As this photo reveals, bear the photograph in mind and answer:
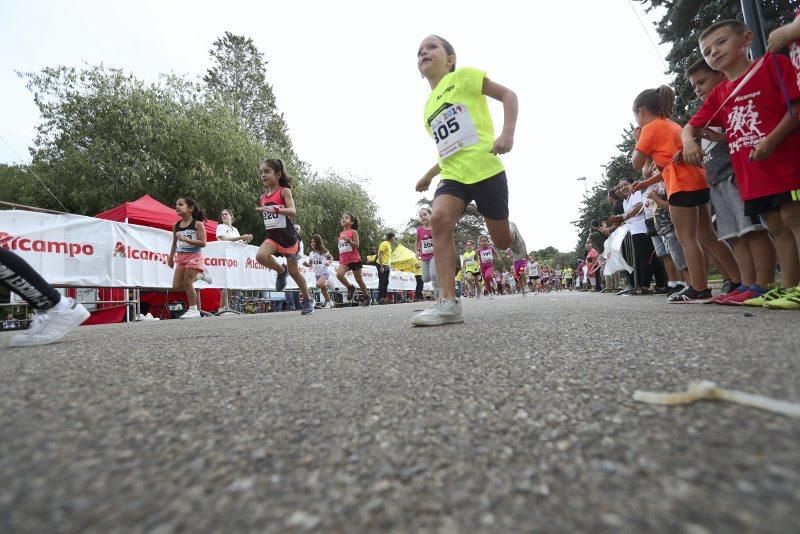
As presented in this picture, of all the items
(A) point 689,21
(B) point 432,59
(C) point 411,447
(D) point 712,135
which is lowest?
(C) point 411,447

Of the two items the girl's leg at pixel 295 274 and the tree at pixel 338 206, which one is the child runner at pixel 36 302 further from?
the tree at pixel 338 206

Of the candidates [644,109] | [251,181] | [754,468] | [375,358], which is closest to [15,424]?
[375,358]

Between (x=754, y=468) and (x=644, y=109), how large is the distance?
4047 mm

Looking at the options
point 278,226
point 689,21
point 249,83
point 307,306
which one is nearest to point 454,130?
point 278,226

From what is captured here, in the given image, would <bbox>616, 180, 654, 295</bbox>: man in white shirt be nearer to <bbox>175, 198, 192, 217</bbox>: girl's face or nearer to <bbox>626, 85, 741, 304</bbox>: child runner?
<bbox>626, 85, 741, 304</bbox>: child runner

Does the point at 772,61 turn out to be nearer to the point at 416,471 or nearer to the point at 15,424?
the point at 416,471

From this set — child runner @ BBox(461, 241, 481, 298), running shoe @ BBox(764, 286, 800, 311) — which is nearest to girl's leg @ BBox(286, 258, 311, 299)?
running shoe @ BBox(764, 286, 800, 311)

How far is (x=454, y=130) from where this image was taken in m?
3.01

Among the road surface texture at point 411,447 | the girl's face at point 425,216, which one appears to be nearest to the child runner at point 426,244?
the girl's face at point 425,216

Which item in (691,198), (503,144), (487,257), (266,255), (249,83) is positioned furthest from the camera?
(249,83)

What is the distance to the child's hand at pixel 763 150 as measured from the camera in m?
2.36

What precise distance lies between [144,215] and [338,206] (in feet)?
55.9

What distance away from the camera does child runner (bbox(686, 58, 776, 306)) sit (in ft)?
9.67

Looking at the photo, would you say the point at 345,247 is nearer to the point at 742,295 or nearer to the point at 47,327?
the point at 47,327
